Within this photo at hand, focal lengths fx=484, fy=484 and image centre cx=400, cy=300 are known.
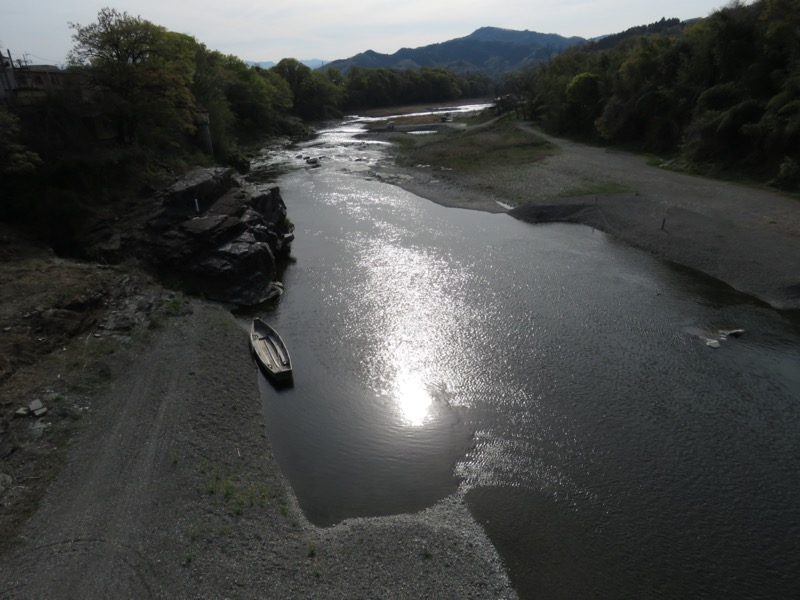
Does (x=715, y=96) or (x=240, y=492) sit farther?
(x=715, y=96)

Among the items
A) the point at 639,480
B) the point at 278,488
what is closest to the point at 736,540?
the point at 639,480

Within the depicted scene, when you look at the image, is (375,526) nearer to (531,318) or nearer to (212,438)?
(212,438)

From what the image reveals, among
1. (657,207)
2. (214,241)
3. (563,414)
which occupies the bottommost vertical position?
(563,414)

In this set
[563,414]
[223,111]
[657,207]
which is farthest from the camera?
[223,111]

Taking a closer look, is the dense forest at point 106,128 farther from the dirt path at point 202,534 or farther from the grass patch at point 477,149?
the grass patch at point 477,149

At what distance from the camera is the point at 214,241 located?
108ft

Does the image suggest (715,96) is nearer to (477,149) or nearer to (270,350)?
(477,149)

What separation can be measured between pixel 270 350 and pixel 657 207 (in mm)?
33421

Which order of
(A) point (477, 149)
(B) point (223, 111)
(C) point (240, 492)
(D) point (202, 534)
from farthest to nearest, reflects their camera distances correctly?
(A) point (477, 149)
(B) point (223, 111)
(C) point (240, 492)
(D) point (202, 534)

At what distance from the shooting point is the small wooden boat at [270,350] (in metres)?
22.3

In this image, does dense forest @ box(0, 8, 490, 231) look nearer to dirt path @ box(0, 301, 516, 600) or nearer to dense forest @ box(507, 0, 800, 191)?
dirt path @ box(0, 301, 516, 600)

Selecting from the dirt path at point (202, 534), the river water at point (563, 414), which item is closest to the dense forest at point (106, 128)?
the river water at point (563, 414)

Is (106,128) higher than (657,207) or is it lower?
higher

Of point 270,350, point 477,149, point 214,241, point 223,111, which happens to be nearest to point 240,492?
point 270,350
